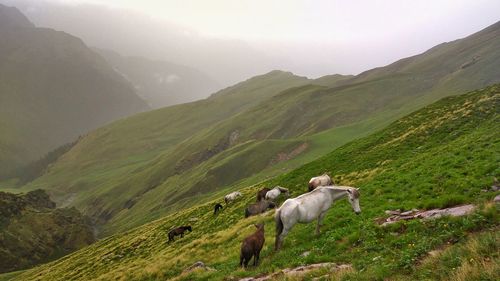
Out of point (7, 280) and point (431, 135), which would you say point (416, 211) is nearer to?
point (431, 135)

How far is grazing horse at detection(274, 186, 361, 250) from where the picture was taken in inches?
812

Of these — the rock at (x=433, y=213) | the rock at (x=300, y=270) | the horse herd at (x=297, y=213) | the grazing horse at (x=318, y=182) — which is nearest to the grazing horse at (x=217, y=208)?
the grazing horse at (x=318, y=182)

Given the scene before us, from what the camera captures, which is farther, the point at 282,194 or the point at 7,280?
the point at 7,280

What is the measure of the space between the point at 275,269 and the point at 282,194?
2250cm

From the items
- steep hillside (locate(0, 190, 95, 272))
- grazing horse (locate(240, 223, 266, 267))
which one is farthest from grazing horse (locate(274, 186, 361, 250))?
steep hillside (locate(0, 190, 95, 272))

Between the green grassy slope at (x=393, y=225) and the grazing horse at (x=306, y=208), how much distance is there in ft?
3.33

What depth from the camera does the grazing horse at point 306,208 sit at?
67.7 ft

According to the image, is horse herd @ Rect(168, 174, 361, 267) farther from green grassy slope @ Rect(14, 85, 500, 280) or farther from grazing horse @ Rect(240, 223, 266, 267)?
green grassy slope @ Rect(14, 85, 500, 280)

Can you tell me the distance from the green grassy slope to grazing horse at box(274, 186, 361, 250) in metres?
1.01

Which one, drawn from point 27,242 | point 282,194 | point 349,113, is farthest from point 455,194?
point 349,113

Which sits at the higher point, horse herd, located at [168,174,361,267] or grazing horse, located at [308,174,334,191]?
horse herd, located at [168,174,361,267]

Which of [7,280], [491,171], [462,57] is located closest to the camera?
[491,171]

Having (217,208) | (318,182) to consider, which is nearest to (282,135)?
(217,208)

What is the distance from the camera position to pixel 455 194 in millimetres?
20703
